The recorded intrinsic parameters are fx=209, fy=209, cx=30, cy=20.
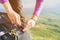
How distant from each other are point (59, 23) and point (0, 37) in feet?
3.32

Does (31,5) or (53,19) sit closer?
(31,5)

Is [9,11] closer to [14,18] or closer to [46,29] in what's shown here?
[14,18]

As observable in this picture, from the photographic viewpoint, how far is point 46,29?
1.67 meters

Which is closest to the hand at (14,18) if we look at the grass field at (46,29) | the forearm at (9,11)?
the forearm at (9,11)

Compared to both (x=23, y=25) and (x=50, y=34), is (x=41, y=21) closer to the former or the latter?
(x=50, y=34)

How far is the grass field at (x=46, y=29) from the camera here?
1592 mm

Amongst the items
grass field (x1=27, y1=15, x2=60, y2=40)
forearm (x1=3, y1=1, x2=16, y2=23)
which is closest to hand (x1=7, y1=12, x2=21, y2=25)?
forearm (x1=3, y1=1, x2=16, y2=23)

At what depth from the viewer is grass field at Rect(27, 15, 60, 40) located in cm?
159

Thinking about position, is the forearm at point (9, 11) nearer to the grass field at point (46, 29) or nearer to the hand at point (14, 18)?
the hand at point (14, 18)

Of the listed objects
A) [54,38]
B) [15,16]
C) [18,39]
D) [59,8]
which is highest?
[15,16]

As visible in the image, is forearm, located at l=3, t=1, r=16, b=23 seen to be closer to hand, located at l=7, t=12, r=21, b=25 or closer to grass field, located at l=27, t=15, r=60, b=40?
hand, located at l=7, t=12, r=21, b=25

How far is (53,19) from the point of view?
69.6 inches

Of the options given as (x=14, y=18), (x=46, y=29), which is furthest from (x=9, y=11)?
(x=46, y=29)

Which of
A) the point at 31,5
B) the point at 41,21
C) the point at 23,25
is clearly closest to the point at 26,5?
the point at 31,5
